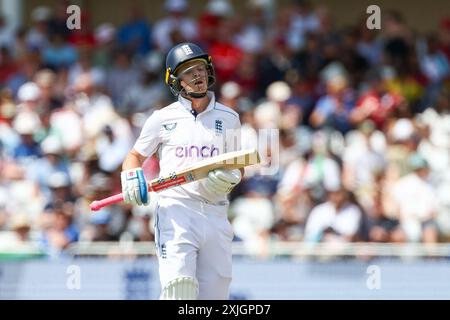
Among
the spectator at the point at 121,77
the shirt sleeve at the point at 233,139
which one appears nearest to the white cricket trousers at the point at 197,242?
the shirt sleeve at the point at 233,139

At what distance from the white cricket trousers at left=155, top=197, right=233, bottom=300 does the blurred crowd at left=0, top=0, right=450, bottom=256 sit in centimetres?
418

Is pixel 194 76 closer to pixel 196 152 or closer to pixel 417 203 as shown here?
pixel 196 152

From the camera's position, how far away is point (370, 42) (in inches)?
738

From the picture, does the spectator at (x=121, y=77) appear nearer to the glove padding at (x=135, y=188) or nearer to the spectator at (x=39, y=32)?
the spectator at (x=39, y=32)

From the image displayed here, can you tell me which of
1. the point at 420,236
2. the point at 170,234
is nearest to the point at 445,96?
the point at 420,236

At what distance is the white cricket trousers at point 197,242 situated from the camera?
10391 mm

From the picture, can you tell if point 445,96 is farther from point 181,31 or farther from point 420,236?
point 181,31

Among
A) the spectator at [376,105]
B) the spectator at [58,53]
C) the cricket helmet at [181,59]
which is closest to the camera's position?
the cricket helmet at [181,59]

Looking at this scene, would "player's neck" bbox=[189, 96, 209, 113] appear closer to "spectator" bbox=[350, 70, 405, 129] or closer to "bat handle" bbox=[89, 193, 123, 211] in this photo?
"bat handle" bbox=[89, 193, 123, 211]

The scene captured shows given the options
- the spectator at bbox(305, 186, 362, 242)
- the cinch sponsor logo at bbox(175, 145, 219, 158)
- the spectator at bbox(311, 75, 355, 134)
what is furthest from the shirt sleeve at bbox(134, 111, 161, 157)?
the spectator at bbox(311, 75, 355, 134)

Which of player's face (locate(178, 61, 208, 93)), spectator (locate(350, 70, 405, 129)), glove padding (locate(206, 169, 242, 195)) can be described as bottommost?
glove padding (locate(206, 169, 242, 195))

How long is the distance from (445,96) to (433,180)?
5.98 ft

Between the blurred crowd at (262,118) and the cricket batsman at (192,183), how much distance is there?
411 cm

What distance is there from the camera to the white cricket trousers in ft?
34.1
